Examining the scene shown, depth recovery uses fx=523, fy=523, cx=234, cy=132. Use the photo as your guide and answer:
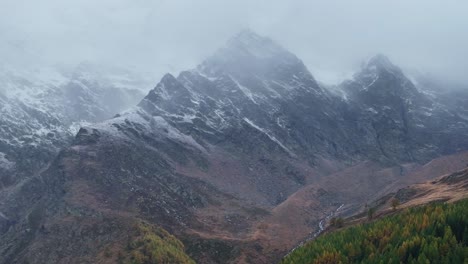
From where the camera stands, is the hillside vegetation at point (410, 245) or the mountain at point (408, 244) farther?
the mountain at point (408, 244)

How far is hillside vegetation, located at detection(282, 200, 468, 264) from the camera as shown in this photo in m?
53.4

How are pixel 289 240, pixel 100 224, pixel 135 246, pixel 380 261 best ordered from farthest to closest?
pixel 289 240
pixel 100 224
pixel 135 246
pixel 380 261

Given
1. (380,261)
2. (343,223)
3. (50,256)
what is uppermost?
(380,261)

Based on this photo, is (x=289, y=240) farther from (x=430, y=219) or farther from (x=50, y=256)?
(x=430, y=219)

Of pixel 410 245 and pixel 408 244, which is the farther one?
pixel 408 244

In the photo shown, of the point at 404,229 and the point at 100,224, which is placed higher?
the point at 404,229

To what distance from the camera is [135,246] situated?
161000 millimetres

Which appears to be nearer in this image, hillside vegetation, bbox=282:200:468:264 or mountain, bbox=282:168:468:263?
hillside vegetation, bbox=282:200:468:264

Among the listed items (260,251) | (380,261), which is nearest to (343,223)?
(260,251)

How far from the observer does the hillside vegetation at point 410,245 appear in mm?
53406

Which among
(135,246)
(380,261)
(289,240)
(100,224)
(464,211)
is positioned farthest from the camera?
(289,240)

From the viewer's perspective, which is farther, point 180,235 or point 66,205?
point 66,205

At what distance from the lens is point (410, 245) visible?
57.2 meters

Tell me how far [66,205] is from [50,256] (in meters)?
32.2
